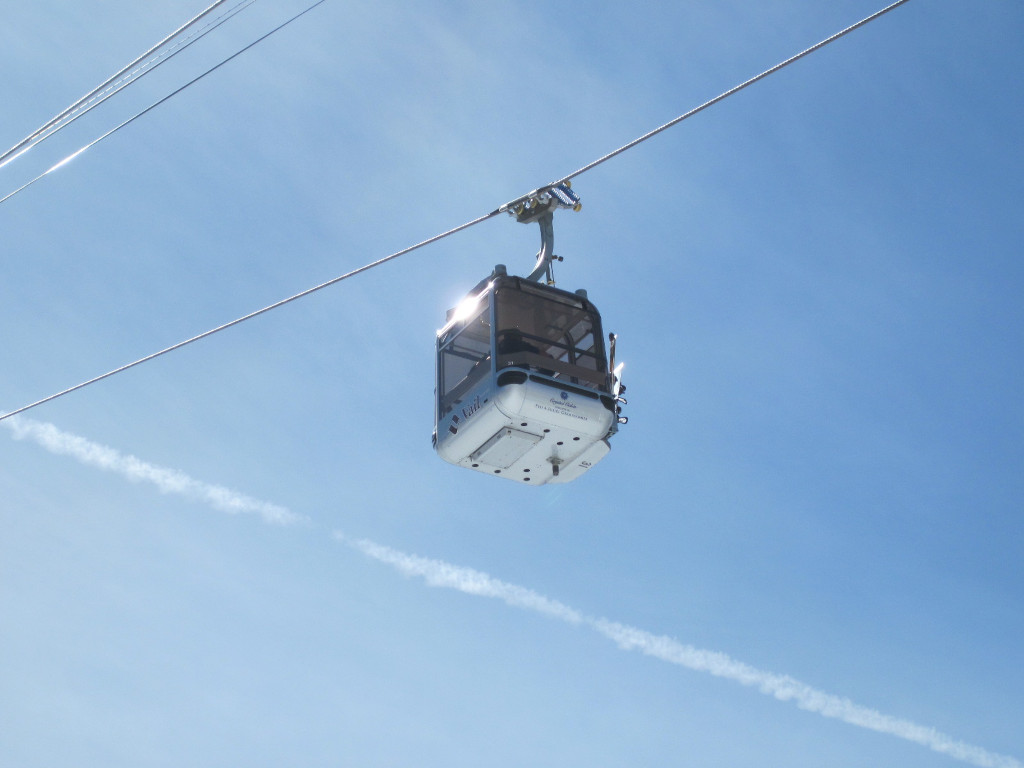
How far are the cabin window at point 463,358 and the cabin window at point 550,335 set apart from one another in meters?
0.49

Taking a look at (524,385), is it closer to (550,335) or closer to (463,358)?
(550,335)

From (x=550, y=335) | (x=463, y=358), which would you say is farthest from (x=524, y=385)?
(x=463, y=358)

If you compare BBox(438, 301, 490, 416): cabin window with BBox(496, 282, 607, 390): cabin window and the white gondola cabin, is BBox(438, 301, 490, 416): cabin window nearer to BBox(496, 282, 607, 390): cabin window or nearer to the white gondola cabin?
the white gondola cabin

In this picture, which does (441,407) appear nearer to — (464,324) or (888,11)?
(464,324)

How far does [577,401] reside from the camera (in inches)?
715

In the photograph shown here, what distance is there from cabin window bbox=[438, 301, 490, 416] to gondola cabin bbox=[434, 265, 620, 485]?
0.02 metres

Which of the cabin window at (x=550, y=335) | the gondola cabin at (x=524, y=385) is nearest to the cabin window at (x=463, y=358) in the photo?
the gondola cabin at (x=524, y=385)

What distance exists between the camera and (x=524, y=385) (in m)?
17.8

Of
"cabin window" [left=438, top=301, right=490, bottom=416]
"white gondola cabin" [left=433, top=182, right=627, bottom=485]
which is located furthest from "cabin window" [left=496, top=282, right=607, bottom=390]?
"cabin window" [left=438, top=301, right=490, bottom=416]

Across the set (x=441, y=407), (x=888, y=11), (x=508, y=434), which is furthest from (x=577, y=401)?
(x=888, y=11)

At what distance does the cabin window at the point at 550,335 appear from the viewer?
18.3 metres

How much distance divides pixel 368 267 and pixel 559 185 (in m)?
3.49

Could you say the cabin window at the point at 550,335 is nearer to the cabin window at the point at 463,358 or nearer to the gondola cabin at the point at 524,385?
the gondola cabin at the point at 524,385

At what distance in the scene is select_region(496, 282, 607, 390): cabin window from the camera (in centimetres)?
1828
